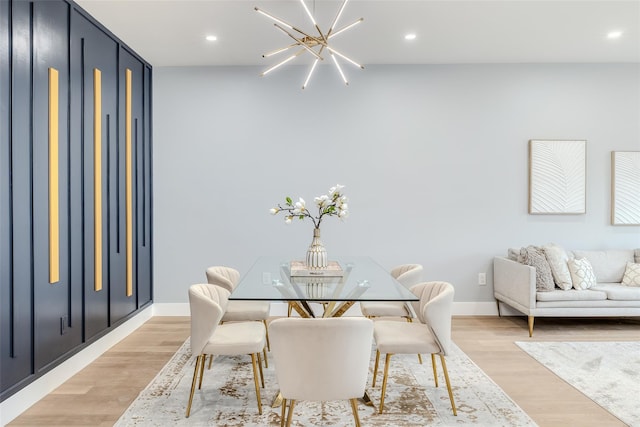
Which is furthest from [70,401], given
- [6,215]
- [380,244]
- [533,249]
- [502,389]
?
[533,249]

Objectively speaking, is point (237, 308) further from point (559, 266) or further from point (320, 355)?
point (559, 266)

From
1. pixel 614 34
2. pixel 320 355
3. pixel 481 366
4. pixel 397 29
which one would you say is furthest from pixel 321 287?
pixel 614 34

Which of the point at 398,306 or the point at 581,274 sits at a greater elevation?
the point at 581,274

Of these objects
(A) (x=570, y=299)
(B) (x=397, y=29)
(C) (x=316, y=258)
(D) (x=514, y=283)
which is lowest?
(A) (x=570, y=299)

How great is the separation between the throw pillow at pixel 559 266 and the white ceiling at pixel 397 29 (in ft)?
6.65

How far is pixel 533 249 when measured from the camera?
4.39 metres

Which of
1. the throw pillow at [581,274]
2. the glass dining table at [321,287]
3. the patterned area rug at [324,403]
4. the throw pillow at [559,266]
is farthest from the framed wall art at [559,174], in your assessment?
the glass dining table at [321,287]

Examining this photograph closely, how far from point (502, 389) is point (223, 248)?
3.14 m

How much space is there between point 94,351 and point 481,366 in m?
3.04

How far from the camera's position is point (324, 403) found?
273 cm

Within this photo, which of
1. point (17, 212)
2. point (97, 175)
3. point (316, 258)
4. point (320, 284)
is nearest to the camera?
point (17, 212)

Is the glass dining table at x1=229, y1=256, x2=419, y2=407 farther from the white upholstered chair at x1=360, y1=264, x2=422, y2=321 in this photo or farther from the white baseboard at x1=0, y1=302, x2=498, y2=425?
the white baseboard at x1=0, y1=302, x2=498, y2=425

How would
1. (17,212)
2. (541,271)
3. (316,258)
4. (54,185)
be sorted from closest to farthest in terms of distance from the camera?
(17,212) → (54,185) → (316,258) → (541,271)

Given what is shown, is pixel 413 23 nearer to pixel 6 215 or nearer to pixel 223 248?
pixel 223 248
